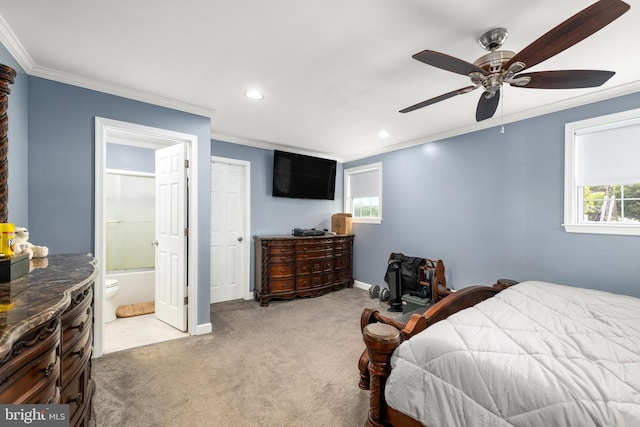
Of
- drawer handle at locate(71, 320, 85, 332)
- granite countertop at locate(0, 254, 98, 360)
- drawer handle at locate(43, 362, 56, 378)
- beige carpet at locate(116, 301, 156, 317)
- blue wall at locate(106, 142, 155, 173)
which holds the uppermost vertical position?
blue wall at locate(106, 142, 155, 173)

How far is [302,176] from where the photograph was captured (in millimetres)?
4855

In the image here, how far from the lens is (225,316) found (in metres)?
3.65

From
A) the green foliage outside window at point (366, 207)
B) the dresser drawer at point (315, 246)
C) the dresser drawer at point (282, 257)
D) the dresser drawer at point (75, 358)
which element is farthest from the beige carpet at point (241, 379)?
the green foliage outside window at point (366, 207)

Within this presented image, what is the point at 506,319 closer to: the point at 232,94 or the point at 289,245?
the point at 232,94

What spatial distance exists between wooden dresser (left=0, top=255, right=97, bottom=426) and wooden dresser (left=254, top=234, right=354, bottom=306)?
2644 mm

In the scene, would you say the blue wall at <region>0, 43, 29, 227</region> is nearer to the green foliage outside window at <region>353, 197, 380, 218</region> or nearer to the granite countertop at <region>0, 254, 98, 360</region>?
the granite countertop at <region>0, 254, 98, 360</region>

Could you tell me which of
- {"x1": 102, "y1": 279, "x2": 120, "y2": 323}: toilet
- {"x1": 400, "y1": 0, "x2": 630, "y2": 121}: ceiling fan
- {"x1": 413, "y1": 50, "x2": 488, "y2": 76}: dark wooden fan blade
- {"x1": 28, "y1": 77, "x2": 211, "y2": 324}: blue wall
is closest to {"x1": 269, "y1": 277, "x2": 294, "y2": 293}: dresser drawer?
{"x1": 102, "y1": 279, "x2": 120, "y2": 323}: toilet

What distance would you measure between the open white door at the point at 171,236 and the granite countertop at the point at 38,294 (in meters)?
1.53

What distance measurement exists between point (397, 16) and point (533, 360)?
1885 millimetres

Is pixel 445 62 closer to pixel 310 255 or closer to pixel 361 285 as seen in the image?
pixel 310 255

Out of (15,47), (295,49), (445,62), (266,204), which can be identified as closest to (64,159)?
(15,47)

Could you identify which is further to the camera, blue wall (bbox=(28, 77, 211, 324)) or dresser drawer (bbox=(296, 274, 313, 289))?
dresser drawer (bbox=(296, 274, 313, 289))

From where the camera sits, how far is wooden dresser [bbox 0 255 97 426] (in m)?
0.72

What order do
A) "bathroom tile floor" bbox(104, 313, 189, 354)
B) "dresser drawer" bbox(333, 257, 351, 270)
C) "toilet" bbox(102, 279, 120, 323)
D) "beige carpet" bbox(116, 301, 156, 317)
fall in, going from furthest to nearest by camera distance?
"dresser drawer" bbox(333, 257, 351, 270), "beige carpet" bbox(116, 301, 156, 317), "toilet" bbox(102, 279, 120, 323), "bathroom tile floor" bbox(104, 313, 189, 354)
